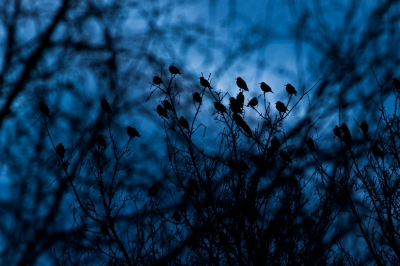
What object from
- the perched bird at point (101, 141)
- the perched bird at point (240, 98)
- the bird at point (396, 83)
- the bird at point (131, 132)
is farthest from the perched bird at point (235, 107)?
the bird at point (396, 83)

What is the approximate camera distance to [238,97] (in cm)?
453

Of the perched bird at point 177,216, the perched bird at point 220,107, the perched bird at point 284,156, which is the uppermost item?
the perched bird at point 220,107

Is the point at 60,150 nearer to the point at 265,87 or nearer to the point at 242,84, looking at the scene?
the point at 242,84

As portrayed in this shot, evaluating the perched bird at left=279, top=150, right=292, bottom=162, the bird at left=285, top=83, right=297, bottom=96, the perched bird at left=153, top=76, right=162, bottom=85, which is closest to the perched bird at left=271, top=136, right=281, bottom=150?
the perched bird at left=279, top=150, right=292, bottom=162

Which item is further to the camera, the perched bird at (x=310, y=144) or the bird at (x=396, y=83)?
the bird at (x=396, y=83)

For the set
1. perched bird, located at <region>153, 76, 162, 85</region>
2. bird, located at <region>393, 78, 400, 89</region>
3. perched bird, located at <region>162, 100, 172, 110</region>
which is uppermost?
perched bird, located at <region>153, 76, 162, 85</region>

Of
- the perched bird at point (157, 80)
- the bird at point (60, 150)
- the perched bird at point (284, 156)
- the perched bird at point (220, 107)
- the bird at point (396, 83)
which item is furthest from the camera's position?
the bird at point (396, 83)

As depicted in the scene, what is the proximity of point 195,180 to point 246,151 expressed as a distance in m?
0.73

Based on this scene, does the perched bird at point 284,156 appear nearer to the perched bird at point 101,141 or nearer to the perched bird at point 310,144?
the perched bird at point 310,144

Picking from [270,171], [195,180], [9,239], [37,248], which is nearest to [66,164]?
[195,180]

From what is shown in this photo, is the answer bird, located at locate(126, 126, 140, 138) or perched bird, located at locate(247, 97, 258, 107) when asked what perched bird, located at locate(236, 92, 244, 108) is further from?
bird, located at locate(126, 126, 140, 138)

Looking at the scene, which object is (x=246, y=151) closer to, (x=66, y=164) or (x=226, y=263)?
(x=226, y=263)

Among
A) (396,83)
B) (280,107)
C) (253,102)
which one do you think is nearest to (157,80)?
(253,102)

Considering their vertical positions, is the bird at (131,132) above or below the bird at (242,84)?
below
